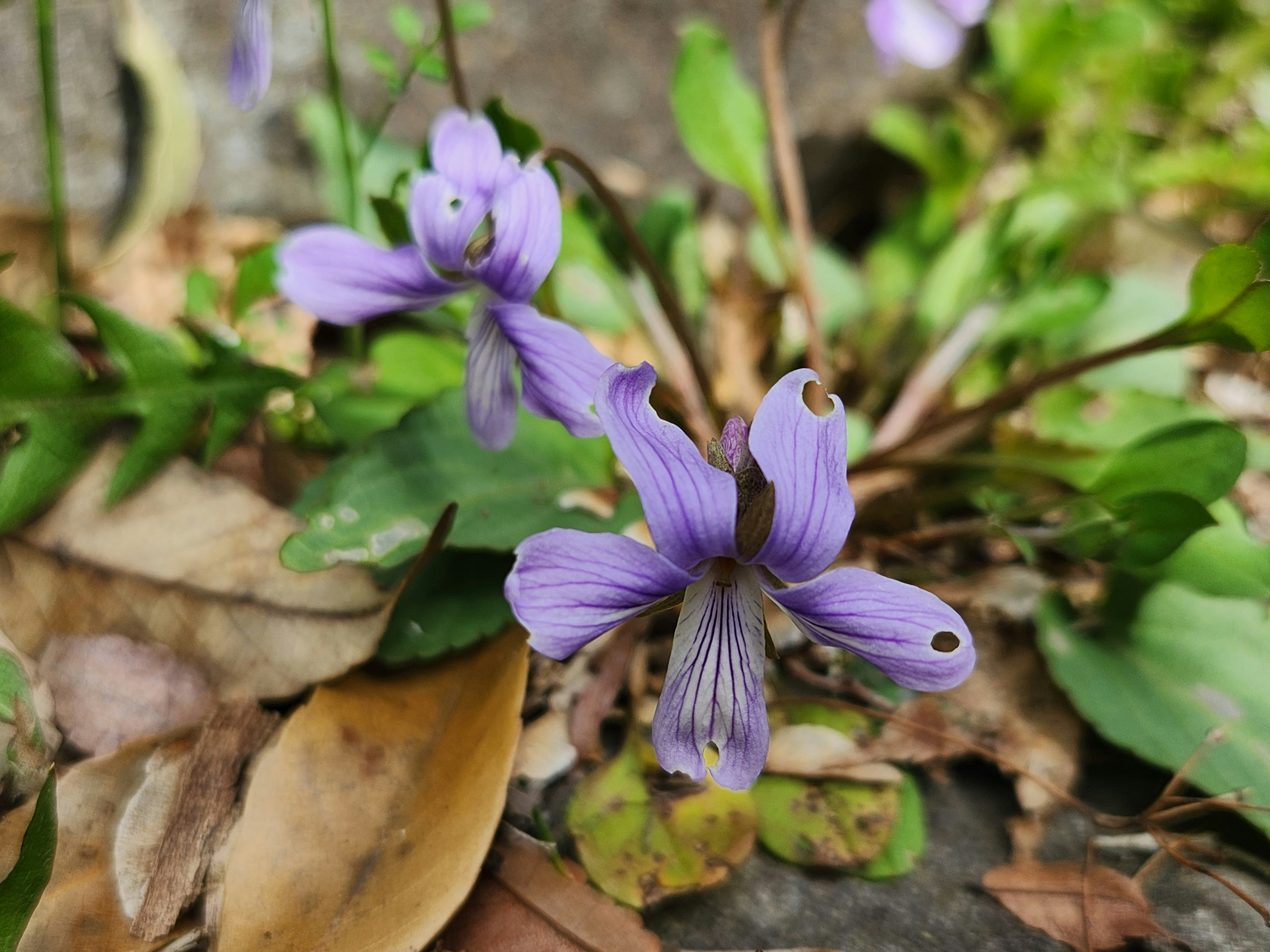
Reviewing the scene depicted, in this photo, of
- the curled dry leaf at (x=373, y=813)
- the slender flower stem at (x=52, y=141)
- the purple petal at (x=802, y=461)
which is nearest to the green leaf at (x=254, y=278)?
the slender flower stem at (x=52, y=141)

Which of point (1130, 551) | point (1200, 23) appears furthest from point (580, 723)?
point (1200, 23)

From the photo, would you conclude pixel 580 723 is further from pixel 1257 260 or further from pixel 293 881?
Result: pixel 1257 260

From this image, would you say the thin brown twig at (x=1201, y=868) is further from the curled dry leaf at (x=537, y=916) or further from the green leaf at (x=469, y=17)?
the green leaf at (x=469, y=17)

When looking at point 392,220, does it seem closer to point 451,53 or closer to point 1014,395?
point 451,53

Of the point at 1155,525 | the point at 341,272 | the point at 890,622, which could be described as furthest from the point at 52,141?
the point at 1155,525

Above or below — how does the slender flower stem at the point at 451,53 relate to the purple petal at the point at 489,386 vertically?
above

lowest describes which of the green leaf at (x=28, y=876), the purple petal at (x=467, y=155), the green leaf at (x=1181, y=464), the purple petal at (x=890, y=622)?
the green leaf at (x=28, y=876)
